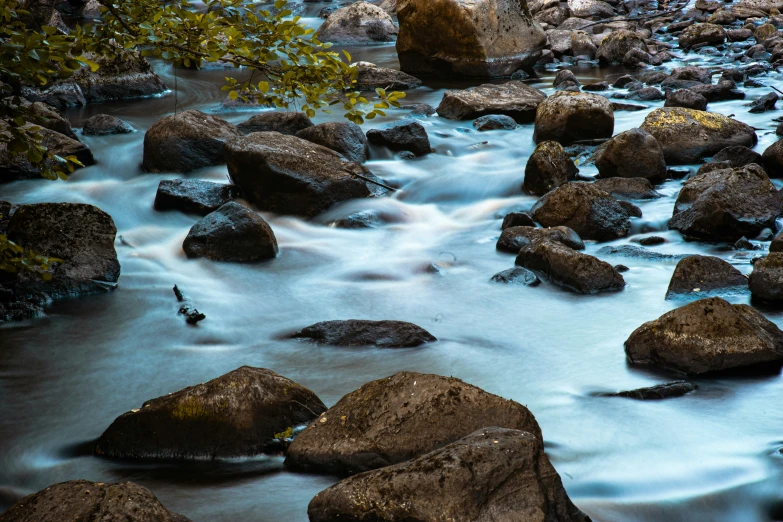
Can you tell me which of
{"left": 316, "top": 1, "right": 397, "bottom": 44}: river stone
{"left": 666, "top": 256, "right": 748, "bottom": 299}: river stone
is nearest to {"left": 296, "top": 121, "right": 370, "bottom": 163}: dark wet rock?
{"left": 666, "top": 256, "right": 748, "bottom": 299}: river stone

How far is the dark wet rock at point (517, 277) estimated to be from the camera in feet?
20.1

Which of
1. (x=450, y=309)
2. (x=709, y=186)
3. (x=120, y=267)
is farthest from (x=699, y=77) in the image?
(x=120, y=267)

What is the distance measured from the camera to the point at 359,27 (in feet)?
64.2

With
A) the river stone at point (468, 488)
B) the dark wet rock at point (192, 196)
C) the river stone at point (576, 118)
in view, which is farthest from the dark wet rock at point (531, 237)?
the river stone at point (468, 488)

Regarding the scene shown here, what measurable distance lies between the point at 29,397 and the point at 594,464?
3198 millimetres

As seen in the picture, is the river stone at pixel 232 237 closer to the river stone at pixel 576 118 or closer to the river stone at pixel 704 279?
the river stone at pixel 704 279

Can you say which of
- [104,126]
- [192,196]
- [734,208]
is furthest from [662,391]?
[104,126]

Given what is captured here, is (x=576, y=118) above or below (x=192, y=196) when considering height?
above

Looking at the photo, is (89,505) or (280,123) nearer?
(89,505)

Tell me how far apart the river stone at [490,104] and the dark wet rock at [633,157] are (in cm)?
335

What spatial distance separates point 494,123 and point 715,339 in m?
7.21

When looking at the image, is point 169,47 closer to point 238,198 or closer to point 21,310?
point 21,310

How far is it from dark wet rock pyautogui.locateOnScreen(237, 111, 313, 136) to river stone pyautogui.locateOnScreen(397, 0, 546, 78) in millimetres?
5246

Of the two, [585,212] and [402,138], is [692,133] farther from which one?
[402,138]
